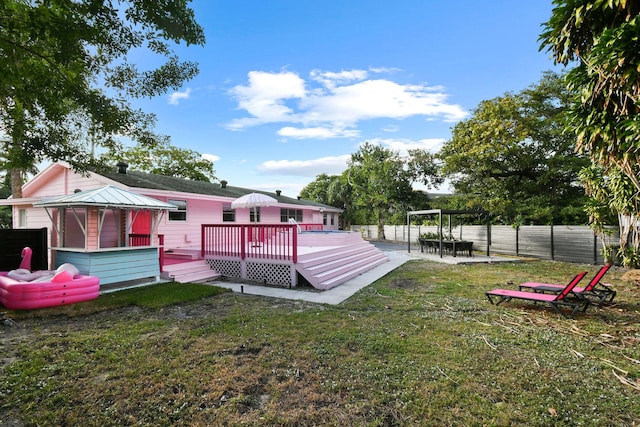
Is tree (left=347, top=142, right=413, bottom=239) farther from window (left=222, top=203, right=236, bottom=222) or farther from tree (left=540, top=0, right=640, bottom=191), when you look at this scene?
tree (left=540, top=0, right=640, bottom=191)

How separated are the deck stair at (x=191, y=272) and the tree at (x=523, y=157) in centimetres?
→ 1523

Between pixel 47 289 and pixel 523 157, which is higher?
pixel 523 157

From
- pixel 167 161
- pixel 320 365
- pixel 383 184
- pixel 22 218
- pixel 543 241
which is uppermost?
pixel 167 161

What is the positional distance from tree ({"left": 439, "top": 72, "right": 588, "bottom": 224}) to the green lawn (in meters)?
12.0

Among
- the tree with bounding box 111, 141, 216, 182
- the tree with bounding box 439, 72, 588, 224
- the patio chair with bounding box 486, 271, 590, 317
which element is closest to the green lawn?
the patio chair with bounding box 486, 271, 590, 317

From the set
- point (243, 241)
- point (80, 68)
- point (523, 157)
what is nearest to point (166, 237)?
point (243, 241)

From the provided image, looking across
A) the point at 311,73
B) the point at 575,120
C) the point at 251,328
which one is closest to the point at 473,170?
the point at 311,73

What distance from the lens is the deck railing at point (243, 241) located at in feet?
27.7

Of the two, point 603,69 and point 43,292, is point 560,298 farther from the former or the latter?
point 43,292

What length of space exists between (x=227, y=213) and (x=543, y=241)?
1522 cm

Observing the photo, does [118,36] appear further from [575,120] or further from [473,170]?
[473,170]

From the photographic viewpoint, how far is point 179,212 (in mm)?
12477

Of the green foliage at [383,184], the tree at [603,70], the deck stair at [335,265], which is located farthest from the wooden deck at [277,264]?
the green foliage at [383,184]

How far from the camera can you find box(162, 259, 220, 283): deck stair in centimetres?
848
